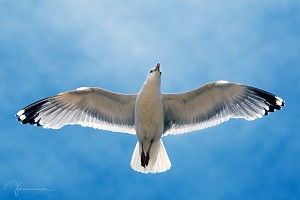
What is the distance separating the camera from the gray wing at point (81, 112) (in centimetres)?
925

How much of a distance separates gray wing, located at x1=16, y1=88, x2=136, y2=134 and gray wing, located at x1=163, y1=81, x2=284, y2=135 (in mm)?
675

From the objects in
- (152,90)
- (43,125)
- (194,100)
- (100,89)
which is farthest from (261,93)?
(43,125)

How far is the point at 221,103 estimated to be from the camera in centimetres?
904

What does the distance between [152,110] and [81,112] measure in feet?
4.19

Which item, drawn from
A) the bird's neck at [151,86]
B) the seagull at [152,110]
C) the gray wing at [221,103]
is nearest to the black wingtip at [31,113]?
the seagull at [152,110]

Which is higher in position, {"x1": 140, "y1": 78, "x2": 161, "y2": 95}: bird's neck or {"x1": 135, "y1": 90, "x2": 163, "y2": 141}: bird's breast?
{"x1": 140, "y1": 78, "x2": 161, "y2": 95}: bird's neck

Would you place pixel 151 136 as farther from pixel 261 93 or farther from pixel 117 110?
pixel 261 93

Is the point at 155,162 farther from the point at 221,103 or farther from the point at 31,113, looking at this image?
the point at 31,113

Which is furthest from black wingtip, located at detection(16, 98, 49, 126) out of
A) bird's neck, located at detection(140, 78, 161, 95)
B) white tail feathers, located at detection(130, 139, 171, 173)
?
bird's neck, located at detection(140, 78, 161, 95)

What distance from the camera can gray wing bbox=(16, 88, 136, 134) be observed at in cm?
925

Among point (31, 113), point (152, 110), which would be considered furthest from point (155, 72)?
point (31, 113)

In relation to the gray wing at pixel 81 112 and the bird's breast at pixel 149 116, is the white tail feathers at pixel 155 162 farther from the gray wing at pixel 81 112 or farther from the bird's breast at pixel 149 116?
the gray wing at pixel 81 112

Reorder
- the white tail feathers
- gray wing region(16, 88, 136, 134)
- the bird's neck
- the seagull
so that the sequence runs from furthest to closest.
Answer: gray wing region(16, 88, 136, 134), the white tail feathers, the seagull, the bird's neck

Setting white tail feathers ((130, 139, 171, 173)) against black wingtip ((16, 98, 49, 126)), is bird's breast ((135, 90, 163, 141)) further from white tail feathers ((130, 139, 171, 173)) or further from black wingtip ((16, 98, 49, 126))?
black wingtip ((16, 98, 49, 126))
